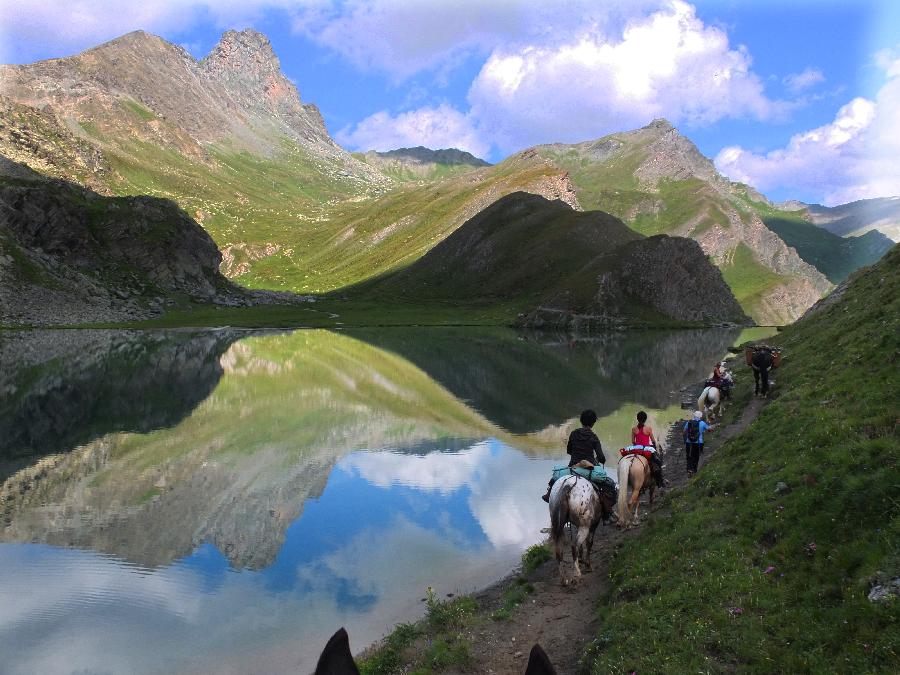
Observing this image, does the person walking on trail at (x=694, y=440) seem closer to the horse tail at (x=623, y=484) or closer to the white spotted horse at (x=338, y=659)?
the horse tail at (x=623, y=484)

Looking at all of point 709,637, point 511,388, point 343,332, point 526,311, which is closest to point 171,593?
point 709,637

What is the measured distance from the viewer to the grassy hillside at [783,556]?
11.3 metres

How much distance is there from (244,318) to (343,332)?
45743mm

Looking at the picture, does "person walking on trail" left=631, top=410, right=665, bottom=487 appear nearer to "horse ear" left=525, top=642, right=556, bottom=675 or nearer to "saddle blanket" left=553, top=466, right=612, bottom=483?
"saddle blanket" left=553, top=466, right=612, bottom=483

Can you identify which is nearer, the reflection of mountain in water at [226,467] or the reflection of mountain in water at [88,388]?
the reflection of mountain in water at [226,467]

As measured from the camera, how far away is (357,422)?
164 feet

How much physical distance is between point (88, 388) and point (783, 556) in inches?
2603

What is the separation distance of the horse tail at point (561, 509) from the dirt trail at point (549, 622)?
1.87 m

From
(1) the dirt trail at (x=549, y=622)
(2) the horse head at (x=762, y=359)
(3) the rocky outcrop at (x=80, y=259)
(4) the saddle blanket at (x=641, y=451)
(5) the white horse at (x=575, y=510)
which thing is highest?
(3) the rocky outcrop at (x=80, y=259)

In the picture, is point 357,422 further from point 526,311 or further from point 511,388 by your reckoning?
point 526,311

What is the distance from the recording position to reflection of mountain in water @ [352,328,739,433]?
54844mm

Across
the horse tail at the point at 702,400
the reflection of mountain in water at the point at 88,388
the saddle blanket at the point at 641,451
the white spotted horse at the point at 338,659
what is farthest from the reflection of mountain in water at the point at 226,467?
the white spotted horse at the point at 338,659

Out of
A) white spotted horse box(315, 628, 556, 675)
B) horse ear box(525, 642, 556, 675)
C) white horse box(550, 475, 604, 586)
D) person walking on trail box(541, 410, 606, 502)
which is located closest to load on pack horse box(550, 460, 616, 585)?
white horse box(550, 475, 604, 586)

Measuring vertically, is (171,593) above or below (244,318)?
below
